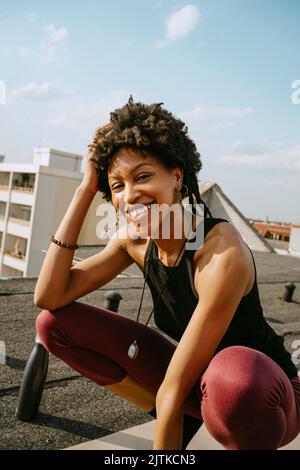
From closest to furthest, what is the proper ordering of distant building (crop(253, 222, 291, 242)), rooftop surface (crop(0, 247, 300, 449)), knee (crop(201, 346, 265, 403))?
knee (crop(201, 346, 265, 403)) → rooftop surface (crop(0, 247, 300, 449)) → distant building (crop(253, 222, 291, 242))

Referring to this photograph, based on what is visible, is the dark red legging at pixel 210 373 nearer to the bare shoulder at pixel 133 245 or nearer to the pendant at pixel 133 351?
the pendant at pixel 133 351

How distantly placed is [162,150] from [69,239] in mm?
702

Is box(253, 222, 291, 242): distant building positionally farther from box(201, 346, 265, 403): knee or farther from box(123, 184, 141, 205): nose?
box(201, 346, 265, 403): knee

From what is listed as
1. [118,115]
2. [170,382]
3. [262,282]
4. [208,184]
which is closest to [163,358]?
[170,382]

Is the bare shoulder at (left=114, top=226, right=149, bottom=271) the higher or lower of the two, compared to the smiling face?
lower

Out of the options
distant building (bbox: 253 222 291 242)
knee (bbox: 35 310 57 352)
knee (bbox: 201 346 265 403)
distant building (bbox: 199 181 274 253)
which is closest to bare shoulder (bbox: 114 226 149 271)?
knee (bbox: 35 310 57 352)

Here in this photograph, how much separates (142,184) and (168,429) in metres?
1.07

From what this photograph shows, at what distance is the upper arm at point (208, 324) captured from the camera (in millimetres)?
1604

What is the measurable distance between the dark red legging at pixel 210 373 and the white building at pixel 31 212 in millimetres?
42362

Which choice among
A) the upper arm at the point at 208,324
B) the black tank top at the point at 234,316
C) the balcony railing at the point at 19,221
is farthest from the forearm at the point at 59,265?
the balcony railing at the point at 19,221

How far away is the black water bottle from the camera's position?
2203 millimetres

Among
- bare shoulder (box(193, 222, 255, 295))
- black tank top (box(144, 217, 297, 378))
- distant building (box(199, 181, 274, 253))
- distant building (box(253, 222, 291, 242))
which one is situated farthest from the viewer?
distant building (box(253, 222, 291, 242))

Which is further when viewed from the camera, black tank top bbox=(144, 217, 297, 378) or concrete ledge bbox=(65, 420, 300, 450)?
concrete ledge bbox=(65, 420, 300, 450)
